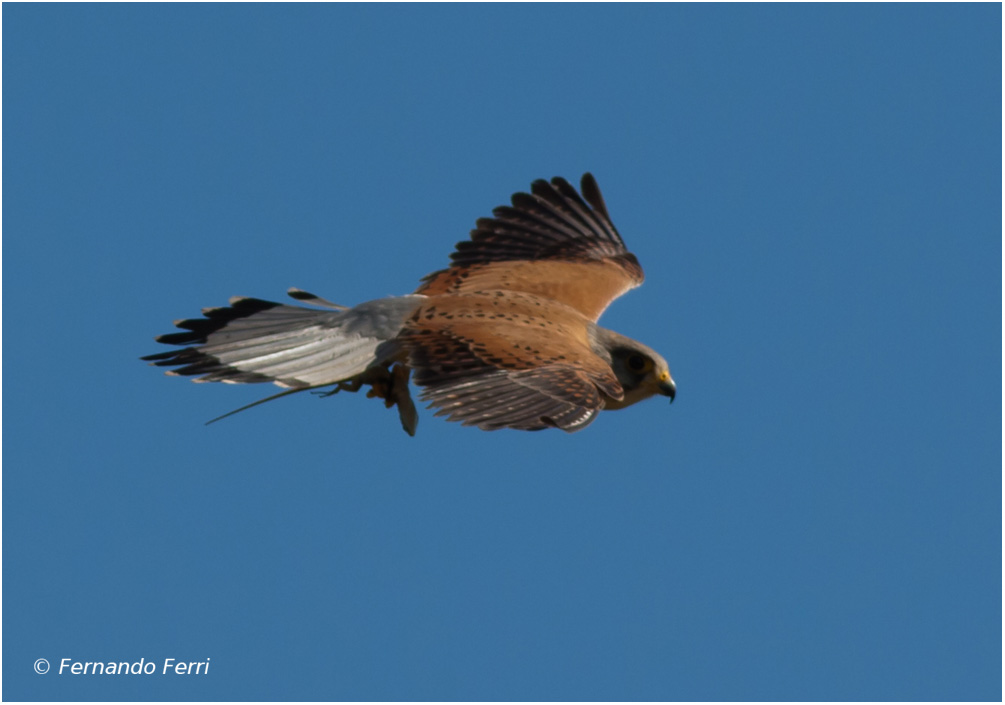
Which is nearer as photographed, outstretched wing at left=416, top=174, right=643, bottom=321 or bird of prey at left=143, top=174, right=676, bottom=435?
bird of prey at left=143, top=174, right=676, bottom=435

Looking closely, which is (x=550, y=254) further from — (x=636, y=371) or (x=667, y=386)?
(x=667, y=386)

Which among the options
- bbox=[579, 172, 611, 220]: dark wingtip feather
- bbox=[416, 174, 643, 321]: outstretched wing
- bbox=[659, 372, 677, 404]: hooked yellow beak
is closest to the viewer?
bbox=[659, 372, 677, 404]: hooked yellow beak

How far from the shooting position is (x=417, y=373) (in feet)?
28.3

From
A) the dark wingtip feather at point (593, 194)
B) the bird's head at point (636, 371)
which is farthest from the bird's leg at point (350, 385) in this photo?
the dark wingtip feather at point (593, 194)

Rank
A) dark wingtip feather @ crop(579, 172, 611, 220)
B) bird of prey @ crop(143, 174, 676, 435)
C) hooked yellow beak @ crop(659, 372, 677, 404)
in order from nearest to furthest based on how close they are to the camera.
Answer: bird of prey @ crop(143, 174, 676, 435)
hooked yellow beak @ crop(659, 372, 677, 404)
dark wingtip feather @ crop(579, 172, 611, 220)

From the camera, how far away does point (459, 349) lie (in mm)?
8742

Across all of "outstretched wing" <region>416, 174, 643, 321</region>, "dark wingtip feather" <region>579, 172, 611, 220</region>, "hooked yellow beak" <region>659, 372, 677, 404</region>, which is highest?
"dark wingtip feather" <region>579, 172, 611, 220</region>

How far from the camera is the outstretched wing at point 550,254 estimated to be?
409 inches

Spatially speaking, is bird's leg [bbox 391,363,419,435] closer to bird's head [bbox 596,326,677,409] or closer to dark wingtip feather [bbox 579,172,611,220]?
bird's head [bbox 596,326,677,409]

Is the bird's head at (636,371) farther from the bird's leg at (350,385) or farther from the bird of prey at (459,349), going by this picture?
the bird's leg at (350,385)

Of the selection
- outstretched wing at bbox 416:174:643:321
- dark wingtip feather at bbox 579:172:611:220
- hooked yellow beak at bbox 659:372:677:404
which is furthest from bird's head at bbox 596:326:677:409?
dark wingtip feather at bbox 579:172:611:220

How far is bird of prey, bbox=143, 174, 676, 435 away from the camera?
8250mm

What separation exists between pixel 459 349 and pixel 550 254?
Result: 2526 millimetres

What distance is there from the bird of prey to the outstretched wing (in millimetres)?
19
